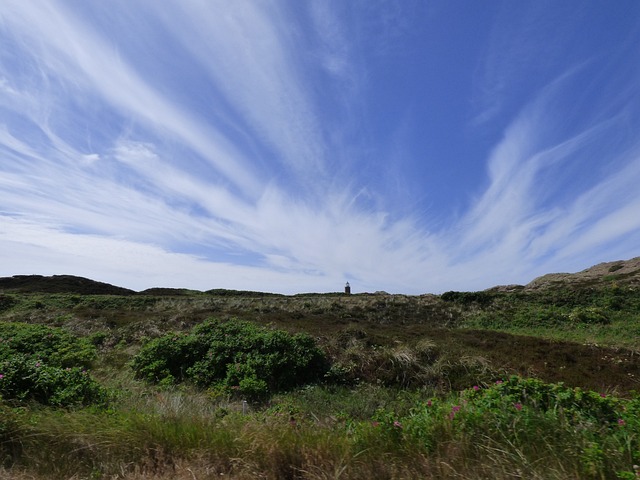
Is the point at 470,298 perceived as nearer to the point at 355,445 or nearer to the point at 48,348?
the point at 48,348

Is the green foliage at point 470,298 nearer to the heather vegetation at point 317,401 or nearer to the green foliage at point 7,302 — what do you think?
the heather vegetation at point 317,401

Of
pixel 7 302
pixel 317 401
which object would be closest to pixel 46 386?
pixel 317 401

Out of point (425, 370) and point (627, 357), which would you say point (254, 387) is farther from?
point (627, 357)

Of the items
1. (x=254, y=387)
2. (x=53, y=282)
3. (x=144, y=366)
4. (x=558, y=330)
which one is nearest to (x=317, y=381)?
(x=254, y=387)

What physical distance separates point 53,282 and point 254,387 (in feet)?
141

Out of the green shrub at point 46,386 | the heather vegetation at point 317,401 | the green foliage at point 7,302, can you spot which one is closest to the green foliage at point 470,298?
the heather vegetation at point 317,401

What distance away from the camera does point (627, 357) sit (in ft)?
36.3

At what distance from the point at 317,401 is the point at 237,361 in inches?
106

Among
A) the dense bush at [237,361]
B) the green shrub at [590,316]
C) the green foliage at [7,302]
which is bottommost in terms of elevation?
the dense bush at [237,361]

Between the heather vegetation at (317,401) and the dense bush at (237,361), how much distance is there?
0.04 meters

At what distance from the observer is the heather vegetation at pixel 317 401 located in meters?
2.91

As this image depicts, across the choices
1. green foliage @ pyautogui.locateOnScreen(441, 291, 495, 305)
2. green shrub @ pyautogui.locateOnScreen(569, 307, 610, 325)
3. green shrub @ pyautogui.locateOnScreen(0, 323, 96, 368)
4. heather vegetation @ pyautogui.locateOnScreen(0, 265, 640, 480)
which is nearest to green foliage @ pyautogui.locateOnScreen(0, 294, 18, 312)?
heather vegetation @ pyautogui.locateOnScreen(0, 265, 640, 480)

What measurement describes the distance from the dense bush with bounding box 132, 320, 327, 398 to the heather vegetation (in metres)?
0.04

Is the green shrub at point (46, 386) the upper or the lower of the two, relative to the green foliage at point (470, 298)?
lower
